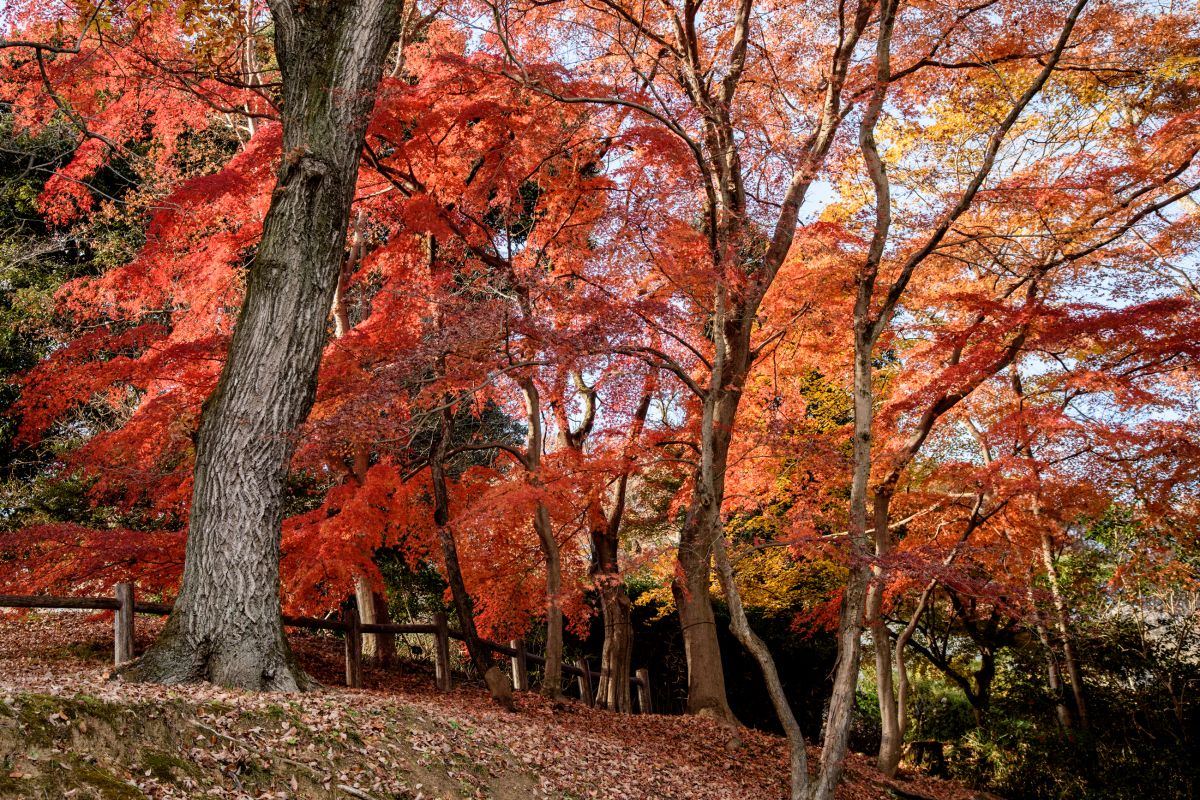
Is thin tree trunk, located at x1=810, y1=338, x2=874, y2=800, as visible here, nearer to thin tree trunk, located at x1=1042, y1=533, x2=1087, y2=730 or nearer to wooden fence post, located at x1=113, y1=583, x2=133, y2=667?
wooden fence post, located at x1=113, y1=583, x2=133, y2=667

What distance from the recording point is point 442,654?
987 cm

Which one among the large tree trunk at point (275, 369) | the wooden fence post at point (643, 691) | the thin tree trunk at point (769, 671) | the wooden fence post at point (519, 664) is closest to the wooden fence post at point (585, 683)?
the wooden fence post at point (643, 691)

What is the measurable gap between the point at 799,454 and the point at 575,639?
852 centimetres


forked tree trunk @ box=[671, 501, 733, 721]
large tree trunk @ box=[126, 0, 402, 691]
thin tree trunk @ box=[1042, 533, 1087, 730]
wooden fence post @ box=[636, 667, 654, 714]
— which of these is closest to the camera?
large tree trunk @ box=[126, 0, 402, 691]

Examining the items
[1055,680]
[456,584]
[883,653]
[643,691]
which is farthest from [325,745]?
[1055,680]

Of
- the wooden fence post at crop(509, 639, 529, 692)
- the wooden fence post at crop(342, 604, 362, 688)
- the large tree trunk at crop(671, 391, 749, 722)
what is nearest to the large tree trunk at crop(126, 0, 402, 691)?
the wooden fence post at crop(342, 604, 362, 688)

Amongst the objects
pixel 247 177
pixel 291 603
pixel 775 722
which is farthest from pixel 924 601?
pixel 247 177

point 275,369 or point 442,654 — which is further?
point 442,654

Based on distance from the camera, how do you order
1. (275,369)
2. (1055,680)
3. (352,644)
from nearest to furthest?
(275,369), (352,644), (1055,680)

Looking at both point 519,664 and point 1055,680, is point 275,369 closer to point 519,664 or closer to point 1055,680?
point 519,664

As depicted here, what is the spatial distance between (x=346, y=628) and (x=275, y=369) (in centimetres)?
347

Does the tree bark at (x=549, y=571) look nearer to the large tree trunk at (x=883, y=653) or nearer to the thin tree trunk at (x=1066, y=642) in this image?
the large tree trunk at (x=883, y=653)

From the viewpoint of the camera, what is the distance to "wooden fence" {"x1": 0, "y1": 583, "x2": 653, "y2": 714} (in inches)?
262

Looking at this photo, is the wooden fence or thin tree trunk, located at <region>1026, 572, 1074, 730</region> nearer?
the wooden fence
